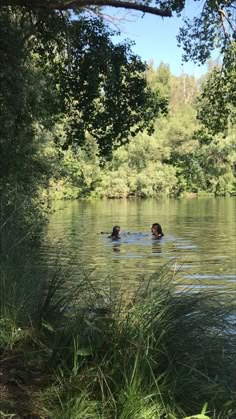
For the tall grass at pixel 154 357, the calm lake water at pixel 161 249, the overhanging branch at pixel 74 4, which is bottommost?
the calm lake water at pixel 161 249

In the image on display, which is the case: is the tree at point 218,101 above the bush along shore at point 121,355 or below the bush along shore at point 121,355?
above

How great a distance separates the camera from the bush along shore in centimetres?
330

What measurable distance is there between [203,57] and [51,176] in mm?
6604

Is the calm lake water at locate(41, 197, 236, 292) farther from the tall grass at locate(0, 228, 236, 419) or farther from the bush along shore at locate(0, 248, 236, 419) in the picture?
the bush along shore at locate(0, 248, 236, 419)

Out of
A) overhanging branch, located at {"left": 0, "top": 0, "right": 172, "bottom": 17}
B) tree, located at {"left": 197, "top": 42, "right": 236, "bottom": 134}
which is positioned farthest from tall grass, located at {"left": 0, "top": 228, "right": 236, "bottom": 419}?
tree, located at {"left": 197, "top": 42, "right": 236, "bottom": 134}

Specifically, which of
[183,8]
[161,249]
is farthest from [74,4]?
[161,249]

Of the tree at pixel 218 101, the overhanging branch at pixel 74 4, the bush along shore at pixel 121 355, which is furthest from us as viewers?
the tree at pixel 218 101

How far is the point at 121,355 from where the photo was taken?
3.59 metres

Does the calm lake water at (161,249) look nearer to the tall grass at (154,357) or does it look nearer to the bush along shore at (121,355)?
the bush along shore at (121,355)

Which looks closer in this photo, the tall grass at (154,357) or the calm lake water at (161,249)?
the tall grass at (154,357)

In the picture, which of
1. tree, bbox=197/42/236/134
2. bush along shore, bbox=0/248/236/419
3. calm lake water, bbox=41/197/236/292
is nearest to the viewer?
bush along shore, bbox=0/248/236/419

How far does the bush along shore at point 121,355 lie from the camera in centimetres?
330

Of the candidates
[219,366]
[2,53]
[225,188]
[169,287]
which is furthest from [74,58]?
[225,188]

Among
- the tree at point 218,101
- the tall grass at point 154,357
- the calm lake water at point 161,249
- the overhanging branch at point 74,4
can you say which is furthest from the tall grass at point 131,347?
the tree at point 218,101
